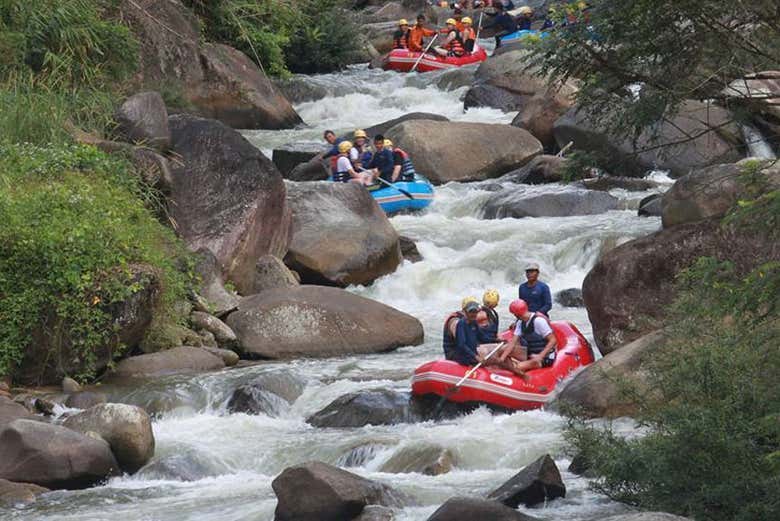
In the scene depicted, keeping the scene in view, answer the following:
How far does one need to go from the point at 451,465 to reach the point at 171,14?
48.0 feet

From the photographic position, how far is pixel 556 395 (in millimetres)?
13328

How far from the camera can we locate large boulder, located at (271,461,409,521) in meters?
9.71

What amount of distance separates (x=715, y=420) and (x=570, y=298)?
8720 mm

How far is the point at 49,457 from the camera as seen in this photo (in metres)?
11.1

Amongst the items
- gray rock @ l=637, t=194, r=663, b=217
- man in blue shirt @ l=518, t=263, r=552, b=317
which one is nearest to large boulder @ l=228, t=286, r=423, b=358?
man in blue shirt @ l=518, t=263, r=552, b=317

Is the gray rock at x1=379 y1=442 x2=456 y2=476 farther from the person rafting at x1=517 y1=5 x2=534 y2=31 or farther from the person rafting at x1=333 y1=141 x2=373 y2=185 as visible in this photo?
the person rafting at x1=517 y1=5 x2=534 y2=31

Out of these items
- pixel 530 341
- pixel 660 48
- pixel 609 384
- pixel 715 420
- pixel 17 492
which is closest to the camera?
pixel 715 420

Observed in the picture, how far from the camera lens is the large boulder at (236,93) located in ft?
82.9

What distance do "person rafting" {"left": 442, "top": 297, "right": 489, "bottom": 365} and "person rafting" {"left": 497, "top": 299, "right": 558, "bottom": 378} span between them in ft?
0.90

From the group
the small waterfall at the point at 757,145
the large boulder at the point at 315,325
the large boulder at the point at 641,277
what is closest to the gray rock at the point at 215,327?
the large boulder at the point at 315,325

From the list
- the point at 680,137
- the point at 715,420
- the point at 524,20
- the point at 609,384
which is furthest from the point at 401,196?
the point at 524,20

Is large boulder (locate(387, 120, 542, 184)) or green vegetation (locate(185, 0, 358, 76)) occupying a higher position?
green vegetation (locate(185, 0, 358, 76))

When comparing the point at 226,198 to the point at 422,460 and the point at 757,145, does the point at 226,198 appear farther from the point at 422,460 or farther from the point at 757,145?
the point at 757,145

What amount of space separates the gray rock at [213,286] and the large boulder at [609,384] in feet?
15.2
